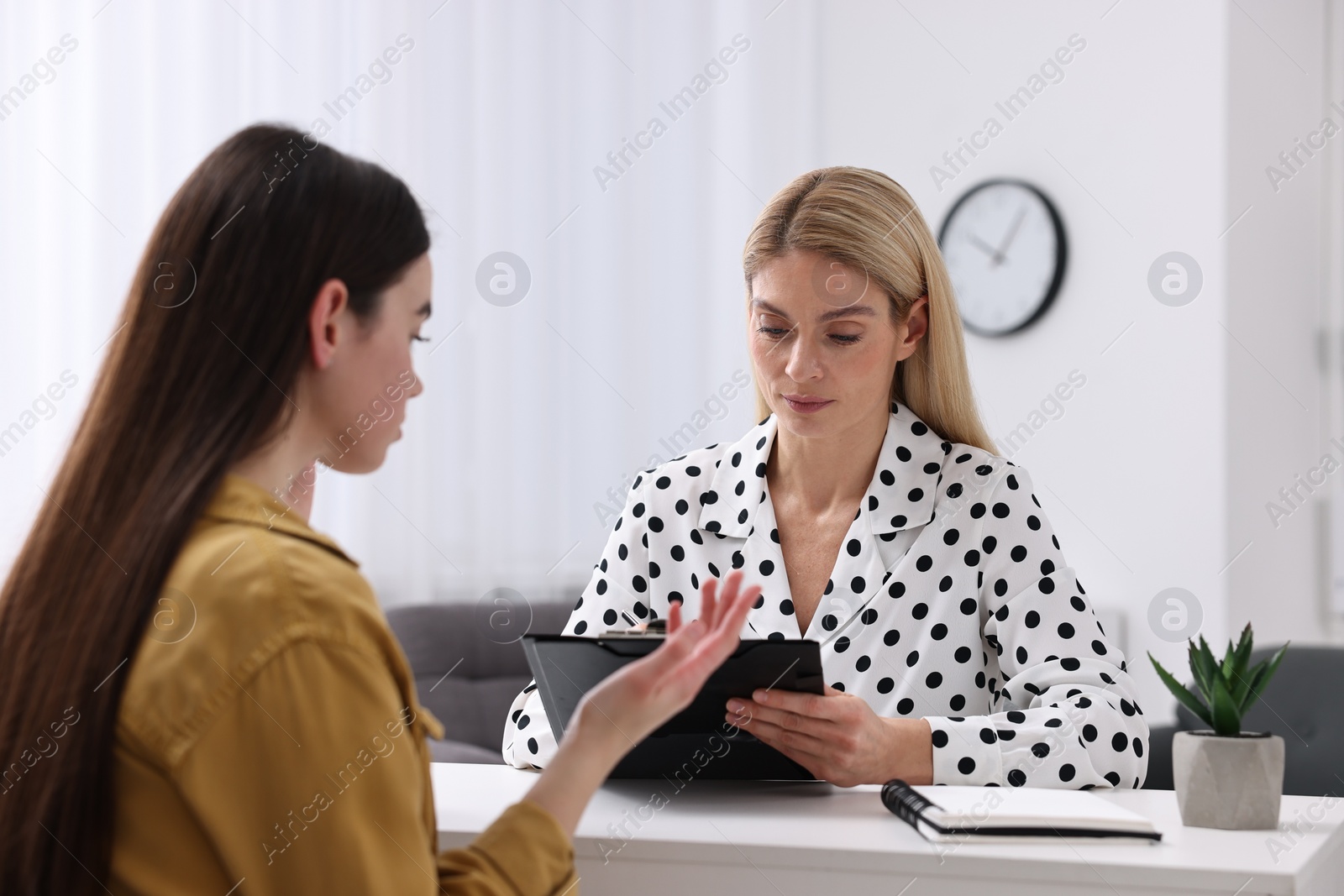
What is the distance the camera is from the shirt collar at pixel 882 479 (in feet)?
6.01

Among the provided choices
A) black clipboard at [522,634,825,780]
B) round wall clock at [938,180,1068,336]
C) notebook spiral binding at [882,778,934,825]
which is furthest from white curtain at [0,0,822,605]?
notebook spiral binding at [882,778,934,825]

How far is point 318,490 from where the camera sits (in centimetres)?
362

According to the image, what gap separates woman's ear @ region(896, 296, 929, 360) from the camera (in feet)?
6.16

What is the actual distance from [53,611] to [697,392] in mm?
3237

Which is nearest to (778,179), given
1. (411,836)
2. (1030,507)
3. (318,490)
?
(318,490)

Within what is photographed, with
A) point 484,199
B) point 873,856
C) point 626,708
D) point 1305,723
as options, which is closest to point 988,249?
point 484,199

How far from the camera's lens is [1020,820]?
3.72ft

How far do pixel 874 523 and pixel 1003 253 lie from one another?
2253 millimetres

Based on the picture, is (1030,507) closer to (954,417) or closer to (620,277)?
(954,417)

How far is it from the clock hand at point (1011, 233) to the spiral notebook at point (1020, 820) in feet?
9.33

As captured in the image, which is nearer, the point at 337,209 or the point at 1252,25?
the point at 337,209

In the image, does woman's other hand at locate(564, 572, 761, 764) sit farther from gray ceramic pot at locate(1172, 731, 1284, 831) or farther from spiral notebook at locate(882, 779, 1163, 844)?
gray ceramic pot at locate(1172, 731, 1284, 831)

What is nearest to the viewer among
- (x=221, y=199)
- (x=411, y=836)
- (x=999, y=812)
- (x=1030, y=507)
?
(x=411, y=836)

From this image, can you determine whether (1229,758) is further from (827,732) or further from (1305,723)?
(1305,723)
